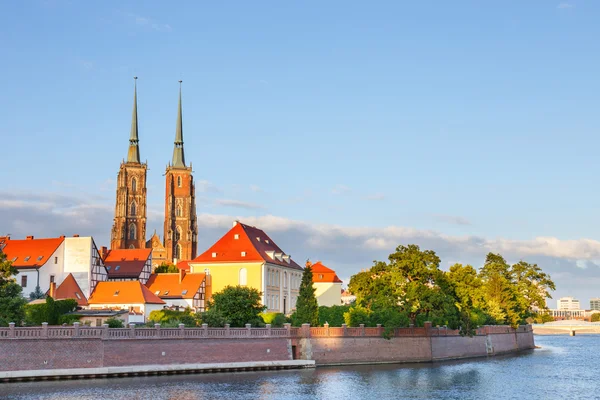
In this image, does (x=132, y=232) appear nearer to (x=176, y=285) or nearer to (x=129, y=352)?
(x=176, y=285)

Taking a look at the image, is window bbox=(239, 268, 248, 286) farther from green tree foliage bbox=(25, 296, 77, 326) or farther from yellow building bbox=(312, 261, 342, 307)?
yellow building bbox=(312, 261, 342, 307)

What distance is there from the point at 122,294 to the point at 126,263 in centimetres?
2017

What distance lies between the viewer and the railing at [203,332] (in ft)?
176

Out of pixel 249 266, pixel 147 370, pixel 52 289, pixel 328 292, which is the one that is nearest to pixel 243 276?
pixel 249 266

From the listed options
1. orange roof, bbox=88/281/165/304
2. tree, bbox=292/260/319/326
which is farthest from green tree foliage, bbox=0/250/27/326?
orange roof, bbox=88/281/165/304

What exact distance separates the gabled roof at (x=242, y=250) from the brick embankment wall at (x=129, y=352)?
3535cm

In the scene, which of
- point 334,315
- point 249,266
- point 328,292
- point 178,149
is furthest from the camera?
point 178,149

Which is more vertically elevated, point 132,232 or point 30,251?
point 132,232

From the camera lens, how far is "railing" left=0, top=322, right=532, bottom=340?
53531mm

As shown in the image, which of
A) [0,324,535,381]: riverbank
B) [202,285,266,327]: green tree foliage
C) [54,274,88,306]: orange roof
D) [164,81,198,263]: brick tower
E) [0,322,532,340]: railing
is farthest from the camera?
[164,81,198,263]: brick tower

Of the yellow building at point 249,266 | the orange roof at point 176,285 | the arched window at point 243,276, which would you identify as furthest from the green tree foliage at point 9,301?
the arched window at point 243,276

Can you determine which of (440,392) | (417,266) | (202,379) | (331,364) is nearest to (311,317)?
(331,364)

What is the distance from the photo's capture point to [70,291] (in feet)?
295

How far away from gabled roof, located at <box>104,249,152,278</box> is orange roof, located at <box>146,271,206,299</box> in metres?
4.40
